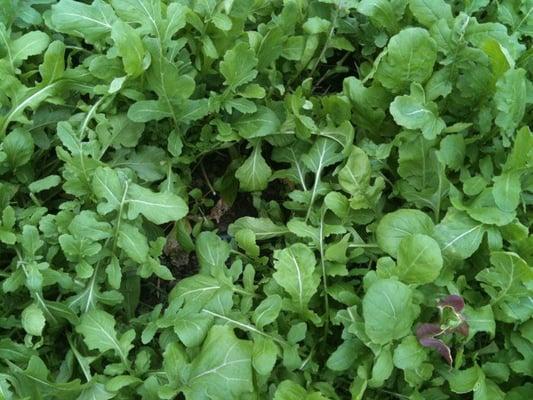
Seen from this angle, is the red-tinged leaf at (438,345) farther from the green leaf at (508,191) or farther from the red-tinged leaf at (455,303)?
the green leaf at (508,191)

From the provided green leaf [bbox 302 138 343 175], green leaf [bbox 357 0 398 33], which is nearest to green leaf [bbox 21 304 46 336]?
green leaf [bbox 302 138 343 175]

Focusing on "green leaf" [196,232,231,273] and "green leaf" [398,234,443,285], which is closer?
"green leaf" [398,234,443,285]

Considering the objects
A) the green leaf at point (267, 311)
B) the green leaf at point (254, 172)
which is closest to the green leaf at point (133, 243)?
the green leaf at point (267, 311)

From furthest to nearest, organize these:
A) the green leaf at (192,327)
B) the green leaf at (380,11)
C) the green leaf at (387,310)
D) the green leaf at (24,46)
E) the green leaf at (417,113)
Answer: the green leaf at (380,11) → the green leaf at (24,46) → the green leaf at (417,113) → the green leaf at (192,327) → the green leaf at (387,310)

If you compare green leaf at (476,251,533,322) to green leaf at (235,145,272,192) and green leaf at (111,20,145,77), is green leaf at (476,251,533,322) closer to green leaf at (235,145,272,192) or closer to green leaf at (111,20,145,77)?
green leaf at (235,145,272,192)

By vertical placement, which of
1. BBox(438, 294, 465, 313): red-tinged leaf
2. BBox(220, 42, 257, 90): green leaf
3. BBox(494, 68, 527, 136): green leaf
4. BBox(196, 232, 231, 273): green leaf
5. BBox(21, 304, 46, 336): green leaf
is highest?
BBox(494, 68, 527, 136): green leaf

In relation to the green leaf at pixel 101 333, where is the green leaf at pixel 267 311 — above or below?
above

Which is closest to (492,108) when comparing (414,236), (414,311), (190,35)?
(414,236)

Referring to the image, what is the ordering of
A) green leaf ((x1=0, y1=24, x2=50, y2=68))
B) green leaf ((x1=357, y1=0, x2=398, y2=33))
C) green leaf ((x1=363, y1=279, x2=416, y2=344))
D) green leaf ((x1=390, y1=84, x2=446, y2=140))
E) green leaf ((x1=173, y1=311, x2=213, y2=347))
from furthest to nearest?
1. green leaf ((x1=357, y1=0, x2=398, y2=33))
2. green leaf ((x1=0, y1=24, x2=50, y2=68))
3. green leaf ((x1=390, y1=84, x2=446, y2=140))
4. green leaf ((x1=173, y1=311, x2=213, y2=347))
5. green leaf ((x1=363, y1=279, x2=416, y2=344))
